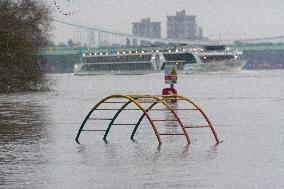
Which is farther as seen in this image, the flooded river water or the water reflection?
the water reflection

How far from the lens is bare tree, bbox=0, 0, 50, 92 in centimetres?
6731

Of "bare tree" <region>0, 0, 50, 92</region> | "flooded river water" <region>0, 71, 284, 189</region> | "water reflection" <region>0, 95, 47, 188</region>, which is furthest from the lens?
"bare tree" <region>0, 0, 50, 92</region>

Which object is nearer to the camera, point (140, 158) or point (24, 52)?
point (140, 158)

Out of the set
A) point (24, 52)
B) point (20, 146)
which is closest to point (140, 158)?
point (20, 146)

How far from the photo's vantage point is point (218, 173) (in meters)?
15.8

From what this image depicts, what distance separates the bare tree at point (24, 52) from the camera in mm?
67312

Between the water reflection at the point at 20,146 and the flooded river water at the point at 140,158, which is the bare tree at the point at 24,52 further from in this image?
the flooded river water at the point at 140,158

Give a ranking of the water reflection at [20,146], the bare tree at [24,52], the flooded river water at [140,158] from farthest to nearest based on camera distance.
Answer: the bare tree at [24,52] < the water reflection at [20,146] < the flooded river water at [140,158]

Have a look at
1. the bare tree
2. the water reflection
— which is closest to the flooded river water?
the water reflection

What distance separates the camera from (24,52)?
7012 centimetres

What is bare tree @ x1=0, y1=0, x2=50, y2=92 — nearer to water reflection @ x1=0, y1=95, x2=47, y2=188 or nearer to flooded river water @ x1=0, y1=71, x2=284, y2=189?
water reflection @ x1=0, y1=95, x2=47, y2=188

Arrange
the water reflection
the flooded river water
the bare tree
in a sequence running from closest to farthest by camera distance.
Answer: the flooded river water
the water reflection
the bare tree

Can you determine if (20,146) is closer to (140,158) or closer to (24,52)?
(140,158)

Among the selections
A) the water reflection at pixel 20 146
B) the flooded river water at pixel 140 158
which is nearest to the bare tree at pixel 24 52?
the water reflection at pixel 20 146
